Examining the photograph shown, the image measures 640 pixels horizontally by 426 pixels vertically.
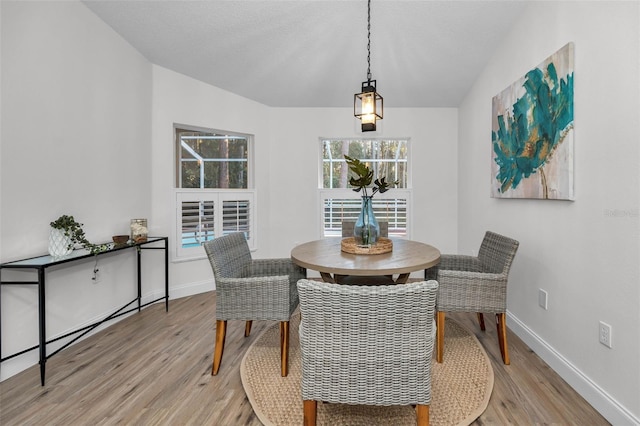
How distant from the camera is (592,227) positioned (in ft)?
5.80

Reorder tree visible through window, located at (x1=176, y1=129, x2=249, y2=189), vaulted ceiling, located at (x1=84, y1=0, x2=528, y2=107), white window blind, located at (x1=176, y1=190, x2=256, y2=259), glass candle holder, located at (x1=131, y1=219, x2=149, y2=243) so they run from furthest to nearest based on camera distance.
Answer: tree visible through window, located at (x1=176, y1=129, x2=249, y2=189) < white window blind, located at (x1=176, y1=190, x2=256, y2=259) < glass candle holder, located at (x1=131, y1=219, x2=149, y2=243) < vaulted ceiling, located at (x1=84, y1=0, x2=528, y2=107)

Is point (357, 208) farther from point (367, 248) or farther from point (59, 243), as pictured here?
point (59, 243)

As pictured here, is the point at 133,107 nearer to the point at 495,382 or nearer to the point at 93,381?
the point at 93,381

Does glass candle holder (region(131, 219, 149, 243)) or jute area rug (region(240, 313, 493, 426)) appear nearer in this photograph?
jute area rug (region(240, 313, 493, 426))

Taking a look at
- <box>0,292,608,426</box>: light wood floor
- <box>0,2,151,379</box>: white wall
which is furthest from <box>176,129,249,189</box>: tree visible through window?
<box>0,292,608,426</box>: light wood floor

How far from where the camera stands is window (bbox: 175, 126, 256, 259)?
11.7 feet

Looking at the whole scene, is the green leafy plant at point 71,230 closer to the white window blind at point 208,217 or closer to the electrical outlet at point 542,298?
the white window blind at point 208,217

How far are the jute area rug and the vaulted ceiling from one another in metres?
2.66

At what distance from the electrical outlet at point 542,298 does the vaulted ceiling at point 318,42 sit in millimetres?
2205

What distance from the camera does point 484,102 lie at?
3203 millimetres

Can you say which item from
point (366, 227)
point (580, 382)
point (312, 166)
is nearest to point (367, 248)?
point (366, 227)

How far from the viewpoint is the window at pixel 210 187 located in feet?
11.7

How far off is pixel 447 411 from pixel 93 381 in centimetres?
207

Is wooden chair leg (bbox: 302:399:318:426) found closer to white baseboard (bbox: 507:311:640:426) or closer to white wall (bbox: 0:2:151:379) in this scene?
white baseboard (bbox: 507:311:640:426)
